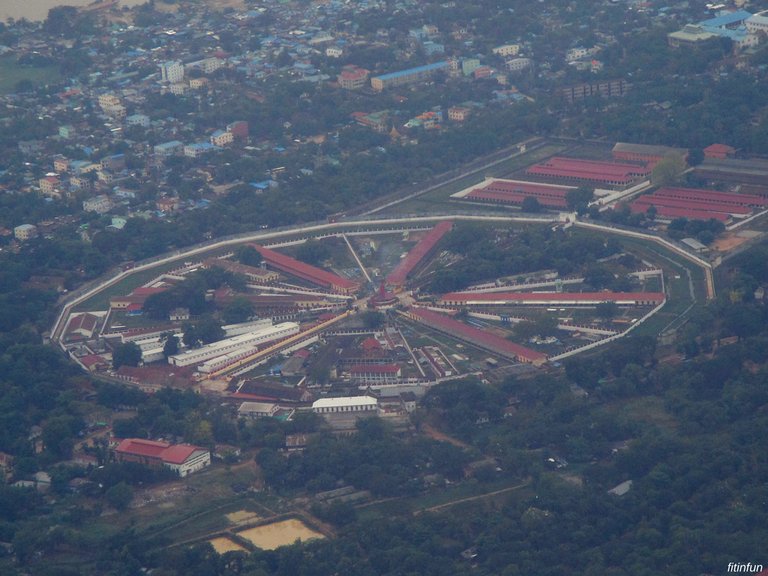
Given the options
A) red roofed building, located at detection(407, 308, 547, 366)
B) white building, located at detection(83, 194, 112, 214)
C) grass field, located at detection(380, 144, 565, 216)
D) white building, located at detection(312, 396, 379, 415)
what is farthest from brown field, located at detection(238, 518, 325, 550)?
white building, located at detection(83, 194, 112, 214)

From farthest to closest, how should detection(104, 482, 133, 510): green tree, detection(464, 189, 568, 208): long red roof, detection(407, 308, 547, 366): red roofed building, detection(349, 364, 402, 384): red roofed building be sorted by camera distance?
detection(464, 189, 568, 208): long red roof
detection(407, 308, 547, 366): red roofed building
detection(349, 364, 402, 384): red roofed building
detection(104, 482, 133, 510): green tree

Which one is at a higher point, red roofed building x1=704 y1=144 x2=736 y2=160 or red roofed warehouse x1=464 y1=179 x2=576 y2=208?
red roofed building x1=704 y1=144 x2=736 y2=160

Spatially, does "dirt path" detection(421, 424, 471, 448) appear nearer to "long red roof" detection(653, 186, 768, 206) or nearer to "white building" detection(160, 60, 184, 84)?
"long red roof" detection(653, 186, 768, 206)

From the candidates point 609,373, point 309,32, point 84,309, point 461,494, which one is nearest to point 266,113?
point 309,32

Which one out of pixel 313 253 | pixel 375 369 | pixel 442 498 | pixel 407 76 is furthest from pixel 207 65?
pixel 442 498

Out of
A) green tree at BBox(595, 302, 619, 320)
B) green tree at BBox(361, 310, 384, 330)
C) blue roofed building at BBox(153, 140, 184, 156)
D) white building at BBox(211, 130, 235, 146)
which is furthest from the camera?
white building at BBox(211, 130, 235, 146)

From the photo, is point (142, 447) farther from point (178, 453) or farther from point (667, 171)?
point (667, 171)

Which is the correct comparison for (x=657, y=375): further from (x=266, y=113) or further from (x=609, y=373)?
(x=266, y=113)
